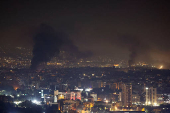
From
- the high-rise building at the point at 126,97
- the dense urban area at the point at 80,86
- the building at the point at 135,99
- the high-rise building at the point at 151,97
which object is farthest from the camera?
the high-rise building at the point at 151,97

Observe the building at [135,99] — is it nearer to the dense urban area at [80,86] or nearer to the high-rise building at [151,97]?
the dense urban area at [80,86]

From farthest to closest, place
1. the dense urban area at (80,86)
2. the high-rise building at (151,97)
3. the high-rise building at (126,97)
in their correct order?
the high-rise building at (151,97) < the high-rise building at (126,97) < the dense urban area at (80,86)

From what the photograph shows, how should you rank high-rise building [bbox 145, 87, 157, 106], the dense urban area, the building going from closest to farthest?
the dense urban area
the building
high-rise building [bbox 145, 87, 157, 106]

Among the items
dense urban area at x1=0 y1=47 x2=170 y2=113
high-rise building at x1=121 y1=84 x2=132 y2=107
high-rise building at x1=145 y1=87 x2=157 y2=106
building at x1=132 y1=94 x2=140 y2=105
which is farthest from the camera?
high-rise building at x1=145 y1=87 x2=157 y2=106

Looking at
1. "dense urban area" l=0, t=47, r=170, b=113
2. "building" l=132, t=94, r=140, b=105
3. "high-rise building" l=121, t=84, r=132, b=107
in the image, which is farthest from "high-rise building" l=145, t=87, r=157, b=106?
"high-rise building" l=121, t=84, r=132, b=107

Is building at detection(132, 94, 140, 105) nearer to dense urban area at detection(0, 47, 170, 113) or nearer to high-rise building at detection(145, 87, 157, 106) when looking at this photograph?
dense urban area at detection(0, 47, 170, 113)

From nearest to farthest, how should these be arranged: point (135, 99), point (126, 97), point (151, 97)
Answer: point (126, 97) < point (135, 99) < point (151, 97)

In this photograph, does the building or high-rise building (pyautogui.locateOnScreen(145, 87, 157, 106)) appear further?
high-rise building (pyautogui.locateOnScreen(145, 87, 157, 106))

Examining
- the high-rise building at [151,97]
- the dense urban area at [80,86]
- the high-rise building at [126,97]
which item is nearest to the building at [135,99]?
the dense urban area at [80,86]

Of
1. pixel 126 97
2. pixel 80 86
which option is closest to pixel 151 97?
pixel 126 97

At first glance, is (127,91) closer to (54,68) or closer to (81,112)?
(81,112)

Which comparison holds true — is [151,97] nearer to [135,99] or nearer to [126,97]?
[135,99]
